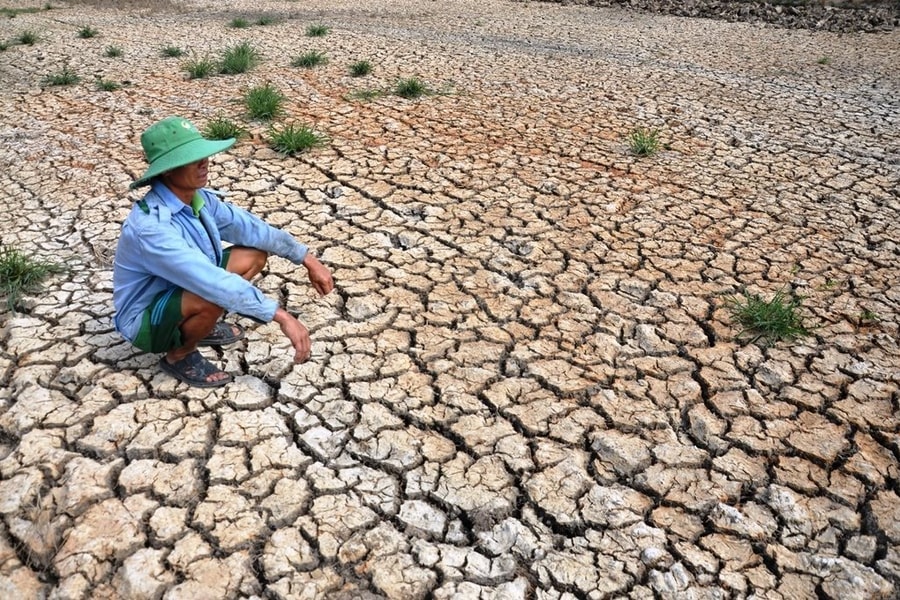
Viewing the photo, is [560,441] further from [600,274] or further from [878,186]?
[878,186]

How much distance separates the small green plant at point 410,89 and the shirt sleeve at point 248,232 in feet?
11.4

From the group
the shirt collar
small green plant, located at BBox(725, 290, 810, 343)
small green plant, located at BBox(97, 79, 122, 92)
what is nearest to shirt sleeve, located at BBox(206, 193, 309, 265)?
the shirt collar

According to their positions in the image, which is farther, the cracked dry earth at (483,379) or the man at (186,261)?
the man at (186,261)

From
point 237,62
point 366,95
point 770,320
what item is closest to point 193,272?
point 770,320

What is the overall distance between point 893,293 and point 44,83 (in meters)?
6.46

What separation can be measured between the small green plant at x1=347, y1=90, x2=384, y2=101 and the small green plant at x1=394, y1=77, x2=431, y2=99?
0.50 ft

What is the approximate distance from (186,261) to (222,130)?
9.13 feet

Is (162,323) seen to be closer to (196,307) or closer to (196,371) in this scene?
(196,307)

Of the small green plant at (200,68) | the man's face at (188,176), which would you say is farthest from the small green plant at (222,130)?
the man's face at (188,176)

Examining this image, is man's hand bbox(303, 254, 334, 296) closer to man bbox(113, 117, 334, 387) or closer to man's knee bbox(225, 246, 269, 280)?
man bbox(113, 117, 334, 387)

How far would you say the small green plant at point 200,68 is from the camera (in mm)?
6359

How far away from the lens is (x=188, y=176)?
2.32m

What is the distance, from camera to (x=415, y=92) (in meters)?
5.91

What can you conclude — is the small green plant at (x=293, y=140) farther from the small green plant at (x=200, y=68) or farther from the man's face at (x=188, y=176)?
the man's face at (x=188, y=176)
